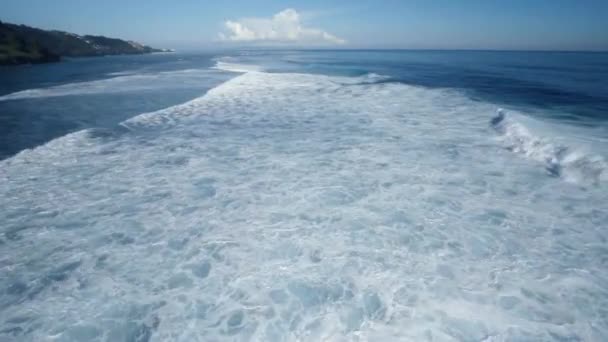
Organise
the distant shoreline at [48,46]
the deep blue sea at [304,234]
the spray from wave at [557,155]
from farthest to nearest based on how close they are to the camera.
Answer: the distant shoreline at [48,46]
the spray from wave at [557,155]
the deep blue sea at [304,234]

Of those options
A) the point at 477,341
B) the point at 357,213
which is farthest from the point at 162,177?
the point at 477,341

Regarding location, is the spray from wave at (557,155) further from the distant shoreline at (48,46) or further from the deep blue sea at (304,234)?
the distant shoreline at (48,46)

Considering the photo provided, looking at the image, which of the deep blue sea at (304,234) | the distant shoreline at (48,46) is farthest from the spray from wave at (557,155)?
the distant shoreline at (48,46)

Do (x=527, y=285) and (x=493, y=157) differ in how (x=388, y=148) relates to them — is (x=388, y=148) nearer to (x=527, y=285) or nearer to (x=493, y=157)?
(x=493, y=157)

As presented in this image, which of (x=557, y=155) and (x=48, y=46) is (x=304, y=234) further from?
(x=48, y=46)

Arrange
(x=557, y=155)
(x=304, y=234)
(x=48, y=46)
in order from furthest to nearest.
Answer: (x=48, y=46)
(x=557, y=155)
(x=304, y=234)

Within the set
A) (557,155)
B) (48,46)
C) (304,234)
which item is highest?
(48,46)

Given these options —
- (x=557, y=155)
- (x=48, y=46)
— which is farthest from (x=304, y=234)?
(x=48, y=46)

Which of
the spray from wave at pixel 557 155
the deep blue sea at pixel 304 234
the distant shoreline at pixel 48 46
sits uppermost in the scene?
the distant shoreline at pixel 48 46

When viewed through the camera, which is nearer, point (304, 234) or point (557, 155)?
point (304, 234)
